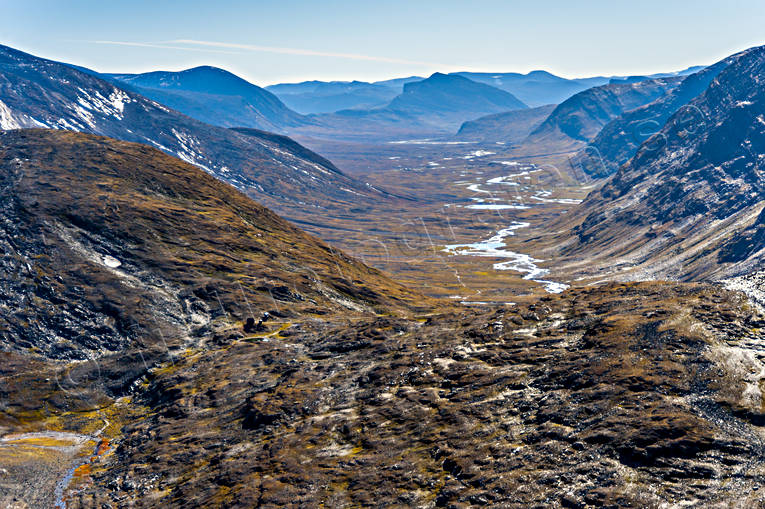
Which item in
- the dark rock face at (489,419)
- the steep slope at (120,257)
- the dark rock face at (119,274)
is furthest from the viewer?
the steep slope at (120,257)

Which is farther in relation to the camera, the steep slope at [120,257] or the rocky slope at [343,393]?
the steep slope at [120,257]

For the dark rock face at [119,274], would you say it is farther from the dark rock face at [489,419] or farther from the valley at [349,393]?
the dark rock face at [489,419]

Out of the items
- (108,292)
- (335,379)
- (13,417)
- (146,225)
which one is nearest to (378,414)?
(335,379)

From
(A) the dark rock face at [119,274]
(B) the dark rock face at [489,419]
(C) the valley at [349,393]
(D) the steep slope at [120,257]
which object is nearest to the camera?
(B) the dark rock face at [489,419]

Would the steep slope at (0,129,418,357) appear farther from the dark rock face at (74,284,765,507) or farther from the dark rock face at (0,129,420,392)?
the dark rock face at (74,284,765,507)

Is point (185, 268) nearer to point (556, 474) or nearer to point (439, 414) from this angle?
point (439, 414)

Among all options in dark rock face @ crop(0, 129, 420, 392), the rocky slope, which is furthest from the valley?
dark rock face @ crop(0, 129, 420, 392)

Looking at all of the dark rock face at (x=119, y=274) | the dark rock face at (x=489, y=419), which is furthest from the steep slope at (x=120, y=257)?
the dark rock face at (x=489, y=419)

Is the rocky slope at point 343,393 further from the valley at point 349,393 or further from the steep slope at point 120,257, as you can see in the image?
the steep slope at point 120,257

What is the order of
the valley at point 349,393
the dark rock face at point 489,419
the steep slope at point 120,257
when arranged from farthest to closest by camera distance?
the steep slope at point 120,257 → the valley at point 349,393 → the dark rock face at point 489,419

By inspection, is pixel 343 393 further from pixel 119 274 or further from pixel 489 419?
pixel 119 274

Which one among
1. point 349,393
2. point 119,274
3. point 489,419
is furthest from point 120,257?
point 489,419
